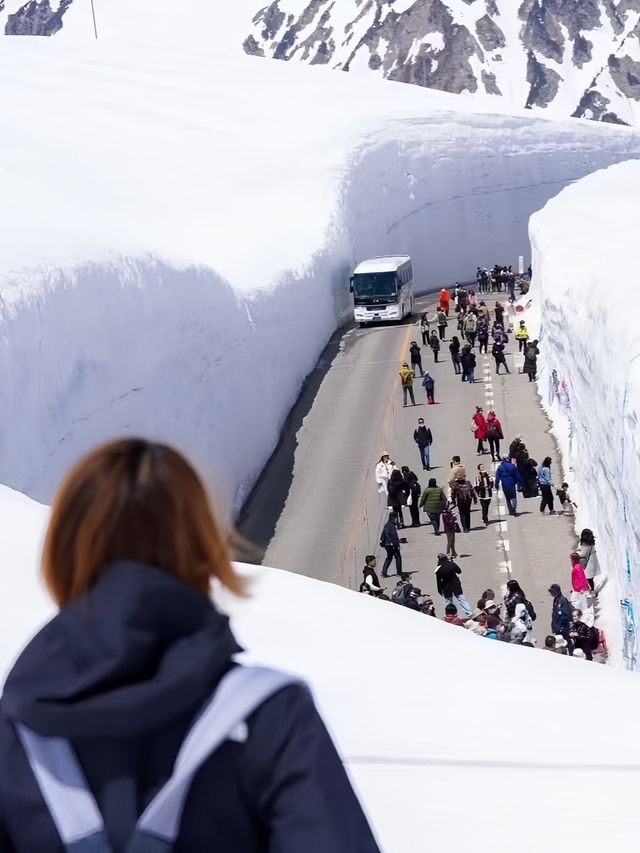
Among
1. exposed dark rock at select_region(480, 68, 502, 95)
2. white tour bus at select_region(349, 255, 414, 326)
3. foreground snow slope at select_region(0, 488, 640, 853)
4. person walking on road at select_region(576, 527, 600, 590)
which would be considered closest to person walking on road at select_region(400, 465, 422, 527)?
person walking on road at select_region(576, 527, 600, 590)

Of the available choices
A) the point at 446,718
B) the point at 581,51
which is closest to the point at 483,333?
the point at 446,718

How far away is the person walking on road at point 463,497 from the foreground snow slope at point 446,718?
50.3ft

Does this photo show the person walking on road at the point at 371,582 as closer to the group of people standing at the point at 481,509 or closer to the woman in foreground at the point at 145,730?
the group of people standing at the point at 481,509

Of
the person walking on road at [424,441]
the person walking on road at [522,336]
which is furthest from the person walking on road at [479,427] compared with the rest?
the person walking on road at [522,336]

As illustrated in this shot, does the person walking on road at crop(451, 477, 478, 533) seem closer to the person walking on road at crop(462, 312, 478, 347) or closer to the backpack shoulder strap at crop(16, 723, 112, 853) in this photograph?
the person walking on road at crop(462, 312, 478, 347)

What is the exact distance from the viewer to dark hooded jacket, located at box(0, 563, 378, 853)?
77.3 inches

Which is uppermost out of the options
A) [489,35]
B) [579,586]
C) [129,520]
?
[129,520]

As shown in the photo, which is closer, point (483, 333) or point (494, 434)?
point (494, 434)

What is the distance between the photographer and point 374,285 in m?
42.2

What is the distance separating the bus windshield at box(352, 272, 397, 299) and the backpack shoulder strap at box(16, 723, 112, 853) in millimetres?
40293

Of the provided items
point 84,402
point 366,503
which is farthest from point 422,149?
point 84,402

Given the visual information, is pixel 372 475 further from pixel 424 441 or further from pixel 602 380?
pixel 602 380

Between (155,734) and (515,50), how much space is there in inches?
7598

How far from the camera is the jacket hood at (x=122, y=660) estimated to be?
1.97m
